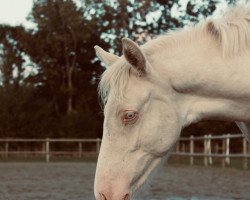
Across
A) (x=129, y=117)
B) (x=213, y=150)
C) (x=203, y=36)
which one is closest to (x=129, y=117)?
(x=129, y=117)

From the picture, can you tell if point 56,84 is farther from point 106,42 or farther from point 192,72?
point 192,72

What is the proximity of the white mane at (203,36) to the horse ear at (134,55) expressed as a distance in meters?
0.06

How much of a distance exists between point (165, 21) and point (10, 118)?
45.5ft

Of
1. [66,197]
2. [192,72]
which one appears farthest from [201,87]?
[66,197]

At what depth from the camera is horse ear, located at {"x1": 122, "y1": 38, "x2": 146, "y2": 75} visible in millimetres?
2844

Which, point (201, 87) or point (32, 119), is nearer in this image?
point (201, 87)

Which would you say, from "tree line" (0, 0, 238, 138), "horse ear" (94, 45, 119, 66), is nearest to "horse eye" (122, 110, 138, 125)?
"horse ear" (94, 45, 119, 66)

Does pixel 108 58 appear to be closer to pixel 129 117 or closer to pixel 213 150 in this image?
pixel 129 117

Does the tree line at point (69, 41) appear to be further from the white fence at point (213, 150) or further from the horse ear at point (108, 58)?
the horse ear at point (108, 58)

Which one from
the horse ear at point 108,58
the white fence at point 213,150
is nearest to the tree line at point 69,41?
the white fence at point 213,150

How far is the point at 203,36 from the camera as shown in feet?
10.5

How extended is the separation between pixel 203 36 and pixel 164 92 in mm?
444

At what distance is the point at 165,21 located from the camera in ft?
128

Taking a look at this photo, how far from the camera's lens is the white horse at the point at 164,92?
2891mm
